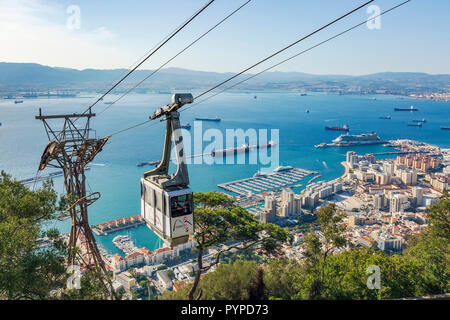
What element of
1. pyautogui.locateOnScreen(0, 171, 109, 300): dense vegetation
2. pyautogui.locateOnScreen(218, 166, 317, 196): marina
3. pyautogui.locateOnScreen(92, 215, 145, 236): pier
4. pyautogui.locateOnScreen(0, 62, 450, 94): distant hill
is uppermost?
pyautogui.locateOnScreen(0, 62, 450, 94): distant hill

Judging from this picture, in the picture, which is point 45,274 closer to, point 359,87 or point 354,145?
point 354,145

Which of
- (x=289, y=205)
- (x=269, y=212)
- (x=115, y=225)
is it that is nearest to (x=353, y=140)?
(x=289, y=205)

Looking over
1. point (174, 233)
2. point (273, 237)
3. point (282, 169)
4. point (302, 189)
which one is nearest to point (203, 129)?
point (282, 169)

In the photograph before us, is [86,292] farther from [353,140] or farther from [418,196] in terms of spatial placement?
[353,140]

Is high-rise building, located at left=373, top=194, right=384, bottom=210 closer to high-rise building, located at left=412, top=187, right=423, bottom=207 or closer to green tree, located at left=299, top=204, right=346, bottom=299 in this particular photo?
high-rise building, located at left=412, top=187, right=423, bottom=207

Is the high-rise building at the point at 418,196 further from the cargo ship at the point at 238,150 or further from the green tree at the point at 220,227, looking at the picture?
the green tree at the point at 220,227

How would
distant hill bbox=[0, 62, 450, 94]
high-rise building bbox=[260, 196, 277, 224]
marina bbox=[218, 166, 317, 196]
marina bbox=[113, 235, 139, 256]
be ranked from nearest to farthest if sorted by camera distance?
1. marina bbox=[113, 235, 139, 256]
2. high-rise building bbox=[260, 196, 277, 224]
3. marina bbox=[218, 166, 317, 196]
4. distant hill bbox=[0, 62, 450, 94]

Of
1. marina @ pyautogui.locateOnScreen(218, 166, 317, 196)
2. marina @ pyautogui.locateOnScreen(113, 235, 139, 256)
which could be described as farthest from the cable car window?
marina @ pyautogui.locateOnScreen(218, 166, 317, 196)
